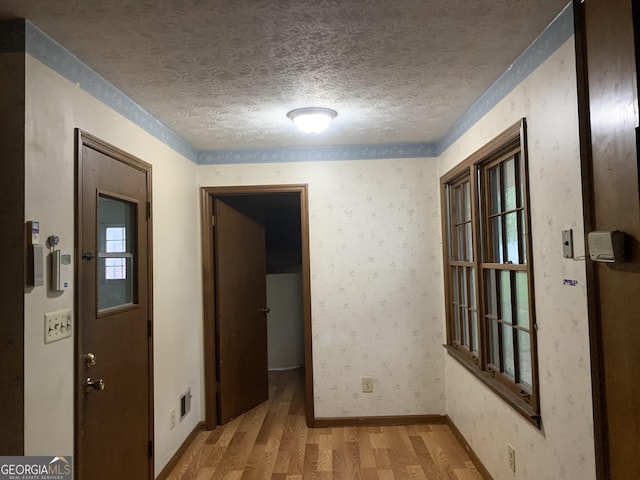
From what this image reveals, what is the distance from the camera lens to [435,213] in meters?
3.67

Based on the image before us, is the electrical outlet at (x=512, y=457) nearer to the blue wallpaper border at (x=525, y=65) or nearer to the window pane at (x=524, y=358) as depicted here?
the window pane at (x=524, y=358)

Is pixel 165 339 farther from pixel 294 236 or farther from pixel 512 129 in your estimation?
pixel 294 236

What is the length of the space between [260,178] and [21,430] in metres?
2.55

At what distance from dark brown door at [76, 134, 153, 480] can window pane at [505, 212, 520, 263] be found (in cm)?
215

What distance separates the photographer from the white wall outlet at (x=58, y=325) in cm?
166

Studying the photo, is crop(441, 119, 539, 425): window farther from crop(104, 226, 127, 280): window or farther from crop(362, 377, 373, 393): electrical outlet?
crop(104, 226, 127, 280): window

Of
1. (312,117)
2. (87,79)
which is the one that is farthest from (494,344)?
(87,79)

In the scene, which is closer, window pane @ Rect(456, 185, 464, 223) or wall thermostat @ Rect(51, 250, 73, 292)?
wall thermostat @ Rect(51, 250, 73, 292)

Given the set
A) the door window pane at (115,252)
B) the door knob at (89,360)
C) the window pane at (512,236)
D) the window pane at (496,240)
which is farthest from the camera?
the window pane at (496,240)

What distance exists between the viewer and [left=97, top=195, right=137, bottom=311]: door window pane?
216 centimetres

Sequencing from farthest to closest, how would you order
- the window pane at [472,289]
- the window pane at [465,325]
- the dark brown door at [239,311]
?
1. the dark brown door at [239,311]
2. the window pane at [465,325]
3. the window pane at [472,289]

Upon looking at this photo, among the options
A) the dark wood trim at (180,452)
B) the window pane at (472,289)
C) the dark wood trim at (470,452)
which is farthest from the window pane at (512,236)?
the dark wood trim at (180,452)

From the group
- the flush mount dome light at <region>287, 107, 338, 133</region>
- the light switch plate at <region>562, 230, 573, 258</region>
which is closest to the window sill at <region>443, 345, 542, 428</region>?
the light switch plate at <region>562, 230, 573, 258</region>

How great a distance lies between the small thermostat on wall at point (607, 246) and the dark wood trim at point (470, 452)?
5.81 ft
